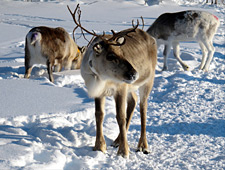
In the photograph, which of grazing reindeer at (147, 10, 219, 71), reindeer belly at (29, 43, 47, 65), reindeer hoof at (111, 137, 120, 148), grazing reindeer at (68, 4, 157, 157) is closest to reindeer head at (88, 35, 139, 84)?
grazing reindeer at (68, 4, 157, 157)

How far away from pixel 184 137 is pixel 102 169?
61.7 inches

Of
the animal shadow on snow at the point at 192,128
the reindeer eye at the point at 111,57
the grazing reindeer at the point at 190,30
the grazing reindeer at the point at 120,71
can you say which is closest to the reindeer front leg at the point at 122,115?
the grazing reindeer at the point at 120,71

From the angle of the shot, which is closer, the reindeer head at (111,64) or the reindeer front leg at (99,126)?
the reindeer head at (111,64)

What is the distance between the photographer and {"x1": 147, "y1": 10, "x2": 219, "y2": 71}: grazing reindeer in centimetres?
891

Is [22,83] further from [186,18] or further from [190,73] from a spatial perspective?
[186,18]

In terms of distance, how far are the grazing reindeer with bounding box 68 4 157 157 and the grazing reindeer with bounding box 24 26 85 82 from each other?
3247 millimetres

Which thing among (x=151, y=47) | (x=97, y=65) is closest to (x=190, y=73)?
(x=151, y=47)

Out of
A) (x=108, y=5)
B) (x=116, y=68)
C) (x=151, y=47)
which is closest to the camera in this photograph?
(x=116, y=68)

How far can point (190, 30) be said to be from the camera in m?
8.92

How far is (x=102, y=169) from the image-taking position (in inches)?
141

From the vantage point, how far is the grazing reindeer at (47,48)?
7.25m

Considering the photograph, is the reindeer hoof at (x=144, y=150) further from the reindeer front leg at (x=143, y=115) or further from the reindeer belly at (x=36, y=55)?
the reindeer belly at (x=36, y=55)

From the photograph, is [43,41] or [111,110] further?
[43,41]

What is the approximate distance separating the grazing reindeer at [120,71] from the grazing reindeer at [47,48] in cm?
325
